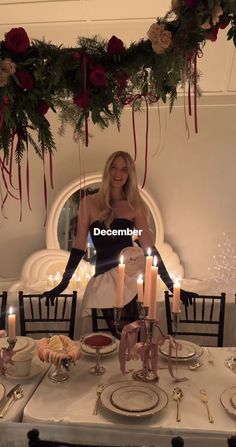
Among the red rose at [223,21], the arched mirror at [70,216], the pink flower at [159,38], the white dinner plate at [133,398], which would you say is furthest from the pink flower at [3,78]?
the arched mirror at [70,216]

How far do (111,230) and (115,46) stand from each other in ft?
4.31

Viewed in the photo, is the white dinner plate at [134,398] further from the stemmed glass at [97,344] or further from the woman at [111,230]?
the woman at [111,230]

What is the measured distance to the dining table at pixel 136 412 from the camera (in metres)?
1.40

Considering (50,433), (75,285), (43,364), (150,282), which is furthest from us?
(75,285)

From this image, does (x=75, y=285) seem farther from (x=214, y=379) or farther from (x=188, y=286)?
(x=214, y=379)

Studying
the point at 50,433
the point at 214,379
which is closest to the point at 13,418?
the point at 50,433

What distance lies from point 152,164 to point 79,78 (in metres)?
2.17

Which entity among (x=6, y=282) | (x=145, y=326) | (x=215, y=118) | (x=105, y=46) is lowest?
(x=6, y=282)

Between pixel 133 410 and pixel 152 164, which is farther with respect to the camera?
pixel 152 164

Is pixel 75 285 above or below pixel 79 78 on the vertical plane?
below

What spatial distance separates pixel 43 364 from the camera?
1.91 m

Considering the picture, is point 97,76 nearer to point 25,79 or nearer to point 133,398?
point 25,79

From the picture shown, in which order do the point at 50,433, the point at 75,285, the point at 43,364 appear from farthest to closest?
the point at 75,285 → the point at 43,364 → the point at 50,433

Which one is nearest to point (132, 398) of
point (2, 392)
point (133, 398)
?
point (133, 398)
